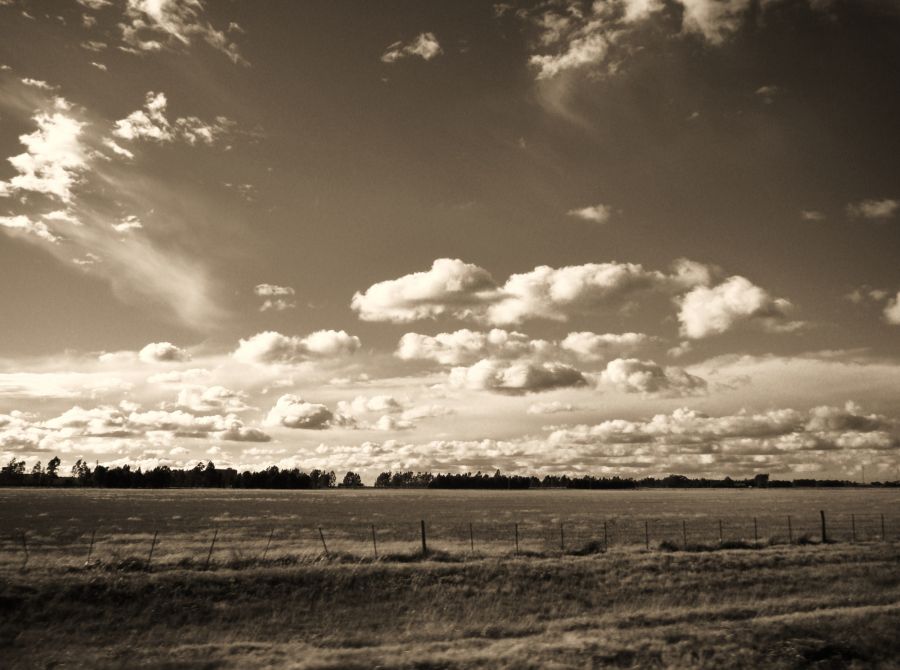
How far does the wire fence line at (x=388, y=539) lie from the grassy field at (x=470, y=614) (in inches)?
70.3

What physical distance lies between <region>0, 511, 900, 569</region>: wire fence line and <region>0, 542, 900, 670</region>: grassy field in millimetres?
1785

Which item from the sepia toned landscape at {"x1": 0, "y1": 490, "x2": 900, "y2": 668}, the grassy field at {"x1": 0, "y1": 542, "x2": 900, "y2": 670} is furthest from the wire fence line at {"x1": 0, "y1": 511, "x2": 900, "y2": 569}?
the grassy field at {"x1": 0, "y1": 542, "x2": 900, "y2": 670}

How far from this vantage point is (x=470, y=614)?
21.4 m

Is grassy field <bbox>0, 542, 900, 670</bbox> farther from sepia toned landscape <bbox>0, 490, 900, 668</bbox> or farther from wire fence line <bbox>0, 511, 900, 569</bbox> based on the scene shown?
wire fence line <bbox>0, 511, 900, 569</bbox>

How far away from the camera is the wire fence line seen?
2758cm

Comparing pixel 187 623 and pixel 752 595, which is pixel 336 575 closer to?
pixel 187 623

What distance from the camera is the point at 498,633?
18.9 metres

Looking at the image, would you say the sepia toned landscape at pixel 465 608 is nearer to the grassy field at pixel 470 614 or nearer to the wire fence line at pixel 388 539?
the grassy field at pixel 470 614

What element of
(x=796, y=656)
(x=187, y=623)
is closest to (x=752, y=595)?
(x=796, y=656)

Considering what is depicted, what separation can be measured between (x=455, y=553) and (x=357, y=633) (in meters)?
10.4

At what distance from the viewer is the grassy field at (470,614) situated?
52.3 ft

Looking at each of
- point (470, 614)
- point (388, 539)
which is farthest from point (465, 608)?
point (388, 539)

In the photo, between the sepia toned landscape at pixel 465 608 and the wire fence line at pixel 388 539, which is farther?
the wire fence line at pixel 388 539

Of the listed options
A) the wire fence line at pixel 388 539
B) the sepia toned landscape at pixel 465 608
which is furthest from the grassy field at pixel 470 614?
the wire fence line at pixel 388 539
